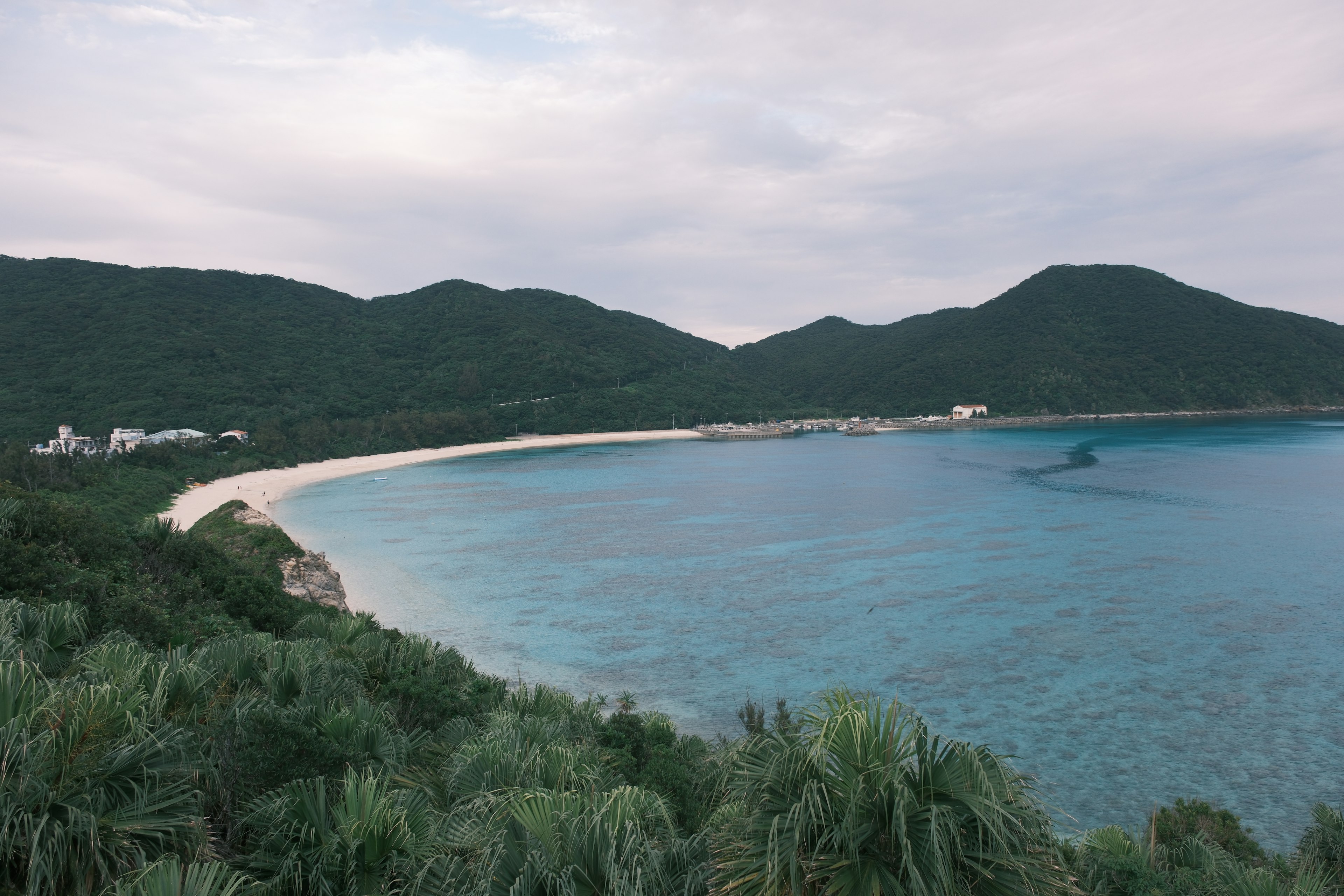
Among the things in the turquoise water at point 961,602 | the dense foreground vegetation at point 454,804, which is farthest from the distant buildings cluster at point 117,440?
the dense foreground vegetation at point 454,804

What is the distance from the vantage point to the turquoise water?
1627 centimetres

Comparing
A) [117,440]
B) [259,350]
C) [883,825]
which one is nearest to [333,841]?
[883,825]

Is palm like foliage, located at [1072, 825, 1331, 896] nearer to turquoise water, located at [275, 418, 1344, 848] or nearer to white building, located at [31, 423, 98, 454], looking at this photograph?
turquoise water, located at [275, 418, 1344, 848]

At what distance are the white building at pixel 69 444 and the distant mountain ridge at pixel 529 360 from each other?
247cm

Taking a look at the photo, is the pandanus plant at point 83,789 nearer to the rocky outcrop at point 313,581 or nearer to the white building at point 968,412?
the rocky outcrop at point 313,581

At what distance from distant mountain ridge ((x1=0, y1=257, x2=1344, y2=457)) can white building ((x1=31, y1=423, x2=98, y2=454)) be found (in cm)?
247

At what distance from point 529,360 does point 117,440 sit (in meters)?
73.7

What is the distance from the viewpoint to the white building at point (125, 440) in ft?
197

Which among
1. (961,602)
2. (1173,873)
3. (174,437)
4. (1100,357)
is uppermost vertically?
(1100,357)

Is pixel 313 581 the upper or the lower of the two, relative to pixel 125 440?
lower

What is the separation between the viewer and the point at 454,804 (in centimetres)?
657

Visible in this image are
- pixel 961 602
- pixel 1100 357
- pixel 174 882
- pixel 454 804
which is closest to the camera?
pixel 174 882

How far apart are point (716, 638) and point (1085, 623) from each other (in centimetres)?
1269

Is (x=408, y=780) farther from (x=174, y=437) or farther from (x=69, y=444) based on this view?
(x=174, y=437)
